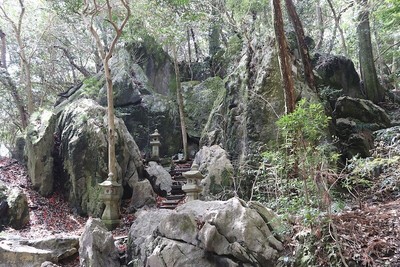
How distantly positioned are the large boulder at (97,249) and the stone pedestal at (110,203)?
2.27 metres

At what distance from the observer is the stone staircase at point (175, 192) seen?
1020 centimetres

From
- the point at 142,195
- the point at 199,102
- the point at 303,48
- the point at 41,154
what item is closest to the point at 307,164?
the point at 303,48

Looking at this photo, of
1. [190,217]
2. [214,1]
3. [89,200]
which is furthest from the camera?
[214,1]

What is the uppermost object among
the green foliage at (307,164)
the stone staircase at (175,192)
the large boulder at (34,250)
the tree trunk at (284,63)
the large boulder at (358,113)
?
the tree trunk at (284,63)

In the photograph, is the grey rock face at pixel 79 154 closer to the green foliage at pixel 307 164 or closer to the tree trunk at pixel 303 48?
the tree trunk at pixel 303 48

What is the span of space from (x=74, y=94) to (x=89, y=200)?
20.9ft

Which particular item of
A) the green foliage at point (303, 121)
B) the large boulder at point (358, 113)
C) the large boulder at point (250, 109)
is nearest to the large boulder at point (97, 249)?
the large boulder at point (250, 109)

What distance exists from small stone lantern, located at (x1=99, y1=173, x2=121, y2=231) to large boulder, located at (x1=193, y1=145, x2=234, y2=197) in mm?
2402

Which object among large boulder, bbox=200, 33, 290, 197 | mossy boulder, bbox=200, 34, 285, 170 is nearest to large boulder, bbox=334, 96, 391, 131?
large boulder, bbox=200, 33, 290, 197

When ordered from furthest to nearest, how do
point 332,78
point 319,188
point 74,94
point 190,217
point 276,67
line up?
point 74,94
point 332,78
point 276,67
point 190,217
point 319,188

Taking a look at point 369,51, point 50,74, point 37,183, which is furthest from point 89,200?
point 50,74

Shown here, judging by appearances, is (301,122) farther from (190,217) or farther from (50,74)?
(50,74)

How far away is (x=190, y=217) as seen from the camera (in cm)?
514

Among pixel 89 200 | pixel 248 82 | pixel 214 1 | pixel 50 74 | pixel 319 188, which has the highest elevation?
pixel 214 1
